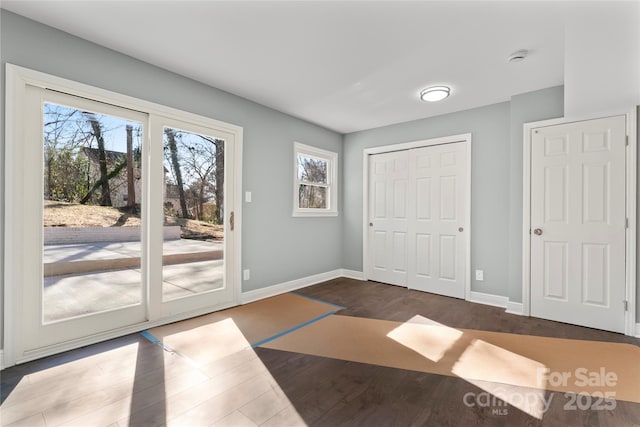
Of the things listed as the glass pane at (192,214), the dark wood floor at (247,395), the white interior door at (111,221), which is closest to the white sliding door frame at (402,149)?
the dark wood floor at (247,395)

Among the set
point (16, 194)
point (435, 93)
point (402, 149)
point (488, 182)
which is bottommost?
point (16, 194)

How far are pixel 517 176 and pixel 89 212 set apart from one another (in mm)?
4491

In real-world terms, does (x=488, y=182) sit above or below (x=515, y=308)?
above

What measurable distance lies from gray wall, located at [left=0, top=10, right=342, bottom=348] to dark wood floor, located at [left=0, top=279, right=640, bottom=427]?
4.61 ft

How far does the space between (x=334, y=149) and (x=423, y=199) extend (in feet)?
5.82

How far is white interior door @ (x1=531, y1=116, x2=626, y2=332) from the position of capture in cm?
289

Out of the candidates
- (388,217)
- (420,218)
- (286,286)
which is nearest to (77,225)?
(286,286)

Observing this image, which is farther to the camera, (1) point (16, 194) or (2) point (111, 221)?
(2) point (111, 221)

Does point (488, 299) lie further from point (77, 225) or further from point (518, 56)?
point (77, 225)

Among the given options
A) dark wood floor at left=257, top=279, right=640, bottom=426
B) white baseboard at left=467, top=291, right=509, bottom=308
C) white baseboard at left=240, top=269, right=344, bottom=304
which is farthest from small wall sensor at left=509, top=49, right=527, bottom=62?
white baseboard at left=240, top=269, right=344, bottom=304

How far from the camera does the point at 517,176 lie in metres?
3.48

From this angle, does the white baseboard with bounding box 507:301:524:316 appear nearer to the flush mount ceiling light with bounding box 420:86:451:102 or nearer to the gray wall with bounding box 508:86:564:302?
the gray wall with bounding box 508:86:564:302

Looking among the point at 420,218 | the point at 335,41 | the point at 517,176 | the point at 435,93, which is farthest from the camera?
the point at 420,218

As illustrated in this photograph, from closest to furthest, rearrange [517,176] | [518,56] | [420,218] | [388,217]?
[518,56] < [517,176] < [420,218] < [388,217]
